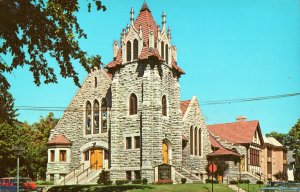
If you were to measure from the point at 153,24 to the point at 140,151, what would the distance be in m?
13.0

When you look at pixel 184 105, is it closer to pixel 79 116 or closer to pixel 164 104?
pixel 164 104

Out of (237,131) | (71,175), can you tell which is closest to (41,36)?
(71,175)

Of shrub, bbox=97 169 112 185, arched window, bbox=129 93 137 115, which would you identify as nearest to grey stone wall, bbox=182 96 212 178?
arched window, bbox=129 93 137 115

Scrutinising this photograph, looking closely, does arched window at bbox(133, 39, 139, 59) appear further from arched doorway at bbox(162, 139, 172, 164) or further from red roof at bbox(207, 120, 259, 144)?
red roof at bbox(207, 120, 259, 144)

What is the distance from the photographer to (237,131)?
57688 millimetres

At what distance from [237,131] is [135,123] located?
22.0m

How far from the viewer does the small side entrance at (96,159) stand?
43.4m

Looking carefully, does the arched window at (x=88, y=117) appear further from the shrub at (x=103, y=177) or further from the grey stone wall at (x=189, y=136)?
the grey stone wall at (x=189, y=136)

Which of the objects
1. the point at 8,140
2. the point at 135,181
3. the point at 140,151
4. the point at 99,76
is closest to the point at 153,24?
the point at 99,76

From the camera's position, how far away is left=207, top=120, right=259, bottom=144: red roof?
55438 mm

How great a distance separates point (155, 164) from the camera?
38.5 meters

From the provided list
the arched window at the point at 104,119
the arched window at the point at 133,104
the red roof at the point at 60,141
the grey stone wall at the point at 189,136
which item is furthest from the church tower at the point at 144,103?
the red roof at the point at 60,141

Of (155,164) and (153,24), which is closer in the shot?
(155,164)

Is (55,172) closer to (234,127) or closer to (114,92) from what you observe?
(114,92)
